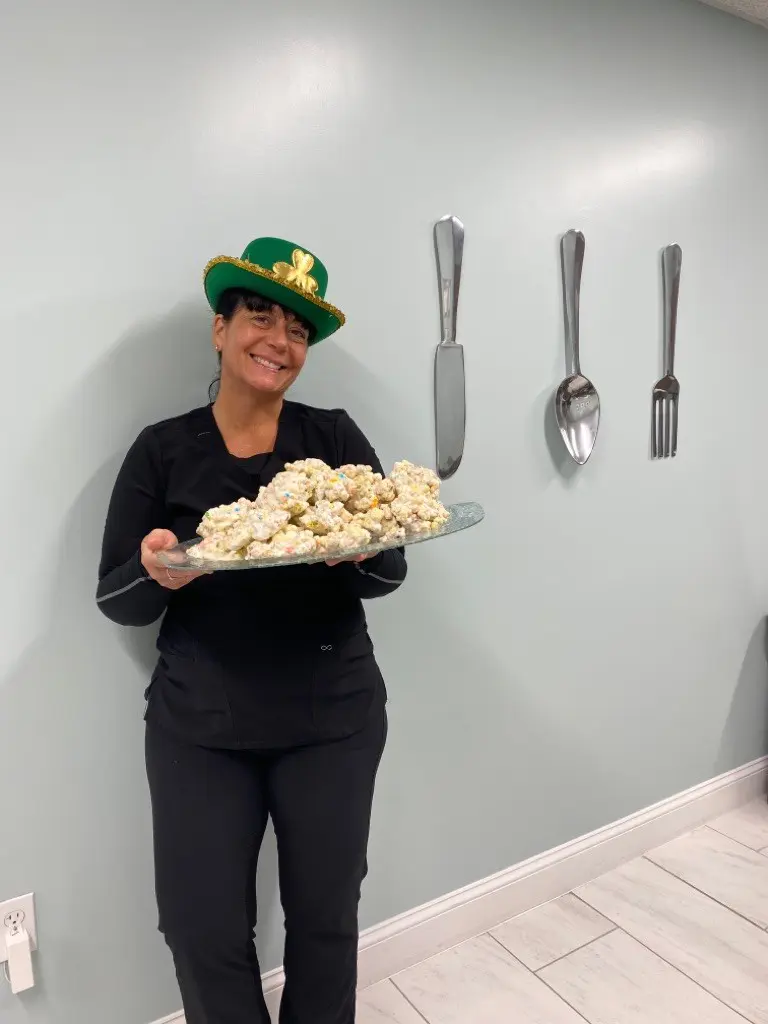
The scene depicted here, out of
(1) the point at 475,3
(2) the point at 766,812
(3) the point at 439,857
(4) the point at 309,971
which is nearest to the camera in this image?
(4) the point at 309,971

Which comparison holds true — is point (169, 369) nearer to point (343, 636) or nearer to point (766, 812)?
point (343, 636)

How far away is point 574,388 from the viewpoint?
68.1 inches

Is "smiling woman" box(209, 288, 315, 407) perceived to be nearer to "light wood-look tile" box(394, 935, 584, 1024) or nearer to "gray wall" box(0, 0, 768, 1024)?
"gray wall" box(0, 0, 768, 1024)

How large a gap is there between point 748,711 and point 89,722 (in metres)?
1.87

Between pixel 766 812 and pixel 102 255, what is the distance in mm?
2298

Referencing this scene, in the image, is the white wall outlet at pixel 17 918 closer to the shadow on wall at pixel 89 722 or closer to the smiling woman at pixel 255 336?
the shadow on wall at pixel 89 722

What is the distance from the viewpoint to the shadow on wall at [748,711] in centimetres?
224

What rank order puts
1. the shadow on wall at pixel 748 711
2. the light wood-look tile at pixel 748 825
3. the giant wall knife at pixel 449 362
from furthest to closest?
the shadow on wall at pixel 748 711 → the light wood-look tile at pixel 748 825 → the giant wall knife at pixel 449 362

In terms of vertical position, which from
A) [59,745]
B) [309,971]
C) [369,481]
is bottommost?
[309,971]

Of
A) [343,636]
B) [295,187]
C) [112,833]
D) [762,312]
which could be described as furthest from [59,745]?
[762,312]

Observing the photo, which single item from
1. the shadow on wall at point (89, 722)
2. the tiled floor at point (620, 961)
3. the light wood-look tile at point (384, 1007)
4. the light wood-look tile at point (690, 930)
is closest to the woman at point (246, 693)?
the shadow on wall at point (89, 722)

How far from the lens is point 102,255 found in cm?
122

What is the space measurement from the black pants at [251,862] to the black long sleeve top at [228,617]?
0.16 ft

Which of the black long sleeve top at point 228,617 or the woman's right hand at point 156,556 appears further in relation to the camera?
the black long sleeve top at point 228,617
